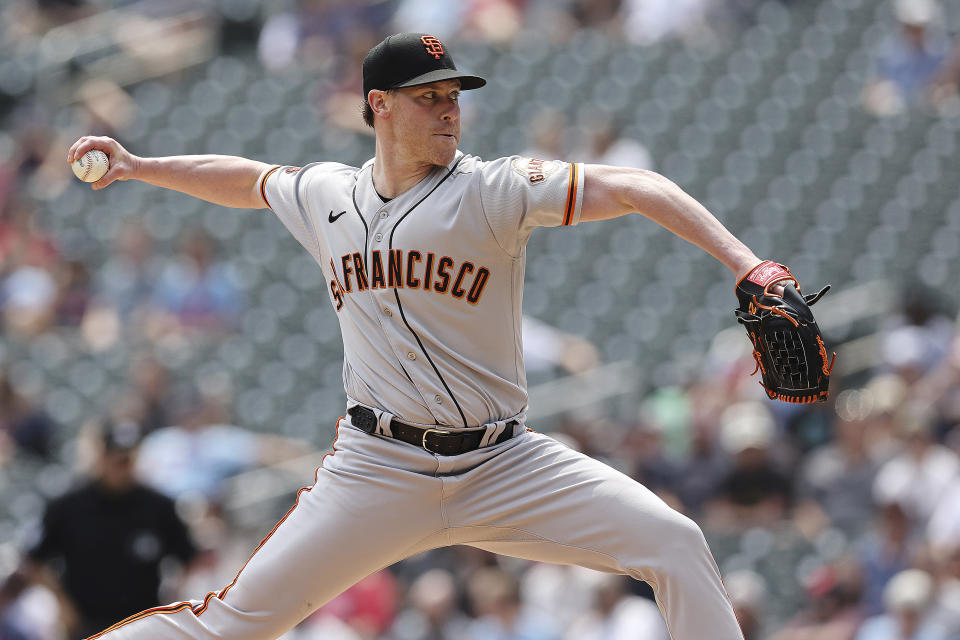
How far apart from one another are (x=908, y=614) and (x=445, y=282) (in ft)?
11.9

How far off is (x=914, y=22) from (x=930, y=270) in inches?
85.5

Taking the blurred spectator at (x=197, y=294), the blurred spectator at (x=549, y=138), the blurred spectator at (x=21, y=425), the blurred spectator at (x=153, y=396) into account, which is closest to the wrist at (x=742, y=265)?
the blurred spectator at (x=153, y=396)

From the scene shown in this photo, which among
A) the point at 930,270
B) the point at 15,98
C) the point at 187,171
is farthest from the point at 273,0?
the point at 187,171

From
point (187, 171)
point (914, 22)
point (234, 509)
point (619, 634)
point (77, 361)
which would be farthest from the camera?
point (914, 22)

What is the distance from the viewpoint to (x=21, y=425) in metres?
8.83

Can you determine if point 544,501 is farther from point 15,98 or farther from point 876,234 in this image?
point 15,98

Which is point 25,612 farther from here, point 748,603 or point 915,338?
point 915,338

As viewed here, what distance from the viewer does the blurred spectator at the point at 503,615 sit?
22.8 ft

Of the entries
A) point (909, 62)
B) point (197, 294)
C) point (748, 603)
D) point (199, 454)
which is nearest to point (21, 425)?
point (199, 454)

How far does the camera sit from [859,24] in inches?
444

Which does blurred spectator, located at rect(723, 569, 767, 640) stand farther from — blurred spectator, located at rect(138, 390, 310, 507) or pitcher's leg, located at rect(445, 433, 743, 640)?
blurred spectator, located at rect(138, 390, 310, 507)

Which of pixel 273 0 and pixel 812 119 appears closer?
pixel 812 119

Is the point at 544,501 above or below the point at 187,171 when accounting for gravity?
below

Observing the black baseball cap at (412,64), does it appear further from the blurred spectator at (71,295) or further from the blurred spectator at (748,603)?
the blurred spectator at (71,295)
